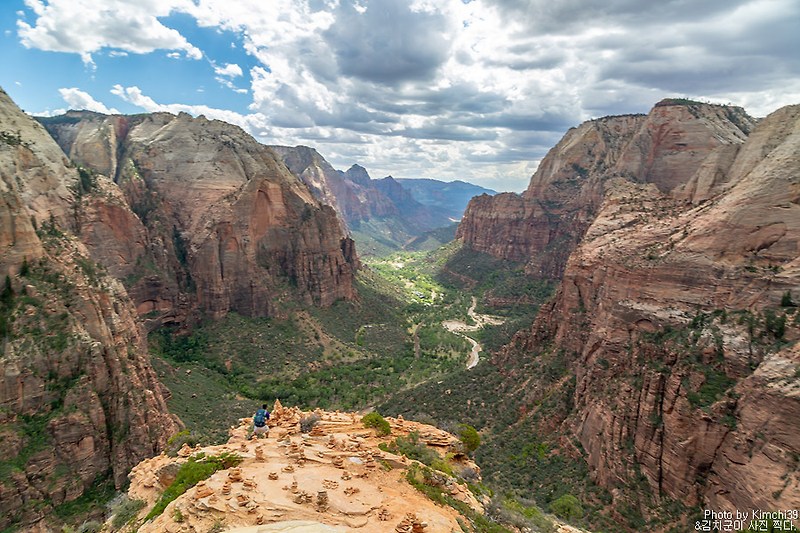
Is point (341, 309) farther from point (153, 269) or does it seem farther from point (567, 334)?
point (567, 334)

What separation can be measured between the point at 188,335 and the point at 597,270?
69502 mm

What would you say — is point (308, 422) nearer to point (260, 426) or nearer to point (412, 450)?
point (260, 426)

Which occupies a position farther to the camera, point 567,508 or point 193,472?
point 567,508

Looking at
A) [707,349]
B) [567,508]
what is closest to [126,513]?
[567,508]

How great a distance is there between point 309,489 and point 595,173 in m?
134

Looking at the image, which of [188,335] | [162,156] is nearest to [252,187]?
[162,156]

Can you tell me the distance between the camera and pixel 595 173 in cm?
13388

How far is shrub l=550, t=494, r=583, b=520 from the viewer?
36281mm

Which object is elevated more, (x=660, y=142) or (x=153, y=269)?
(x=660, y=142)

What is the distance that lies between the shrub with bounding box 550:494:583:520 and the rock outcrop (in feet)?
41.2

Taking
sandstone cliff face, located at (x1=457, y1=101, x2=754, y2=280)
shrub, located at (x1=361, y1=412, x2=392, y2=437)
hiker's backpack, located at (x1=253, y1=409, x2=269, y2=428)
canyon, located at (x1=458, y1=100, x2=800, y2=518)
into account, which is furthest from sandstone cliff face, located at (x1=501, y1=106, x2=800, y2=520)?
hiker's backpack, located at (x1=253, y1=409, x2=269, y2=428)

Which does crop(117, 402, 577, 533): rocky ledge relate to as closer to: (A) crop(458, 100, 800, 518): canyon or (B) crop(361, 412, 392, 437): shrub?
(B) crop(361, 412, 392, 437): shrub

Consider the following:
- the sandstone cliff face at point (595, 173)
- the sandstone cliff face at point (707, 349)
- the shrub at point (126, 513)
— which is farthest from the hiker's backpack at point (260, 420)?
the sandstone cliff face at point (595, 173)

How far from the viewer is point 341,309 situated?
107875 millimetres
